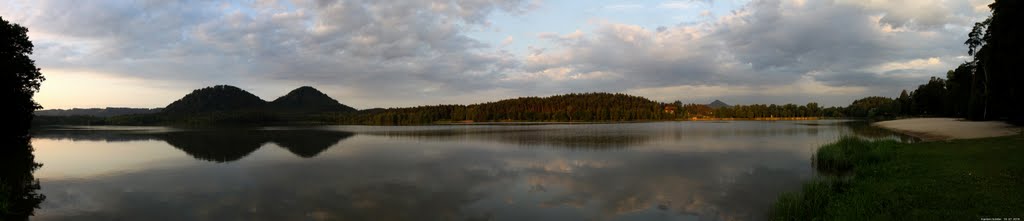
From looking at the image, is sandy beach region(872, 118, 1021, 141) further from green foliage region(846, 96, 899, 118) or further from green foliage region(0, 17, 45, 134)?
green foliage region(846, 96, 899, 118)

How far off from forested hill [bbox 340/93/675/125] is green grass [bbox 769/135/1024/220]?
142 m

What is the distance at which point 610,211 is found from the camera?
530 inches

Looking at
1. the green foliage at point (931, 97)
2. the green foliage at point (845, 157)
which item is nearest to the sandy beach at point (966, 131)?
the green foliage at point (845, 157)

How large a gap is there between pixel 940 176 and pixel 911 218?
21.1ft

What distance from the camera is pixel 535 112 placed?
17288 cm

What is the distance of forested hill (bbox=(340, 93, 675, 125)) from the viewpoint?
162 metres

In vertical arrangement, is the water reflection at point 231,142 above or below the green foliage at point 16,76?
below

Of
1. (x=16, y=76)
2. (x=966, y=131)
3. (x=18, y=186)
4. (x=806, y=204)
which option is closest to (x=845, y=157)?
(x=806, y=204)

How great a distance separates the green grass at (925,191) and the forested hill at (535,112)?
142 metres

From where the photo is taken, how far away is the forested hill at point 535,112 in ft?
531

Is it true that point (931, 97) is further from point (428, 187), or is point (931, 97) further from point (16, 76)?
point (16, 76)

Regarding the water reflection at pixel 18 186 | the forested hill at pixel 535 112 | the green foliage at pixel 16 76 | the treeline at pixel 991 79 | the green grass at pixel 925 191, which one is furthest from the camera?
the forested hill at pixel 535 112

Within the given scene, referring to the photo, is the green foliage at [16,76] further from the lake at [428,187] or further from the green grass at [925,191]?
the green grass at [925,191]

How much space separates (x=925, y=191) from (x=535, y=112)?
530ft
